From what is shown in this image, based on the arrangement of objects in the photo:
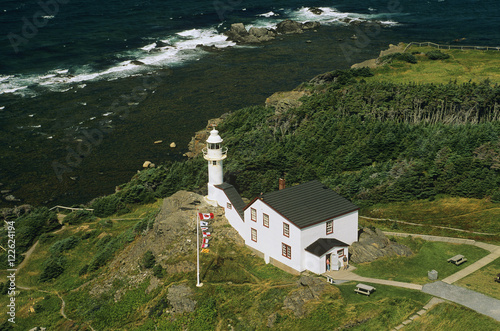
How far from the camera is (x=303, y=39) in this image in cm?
14500

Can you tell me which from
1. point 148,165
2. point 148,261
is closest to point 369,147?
point 148,261

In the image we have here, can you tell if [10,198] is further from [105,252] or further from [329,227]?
[329,227]

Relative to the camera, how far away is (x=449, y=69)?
282 feet

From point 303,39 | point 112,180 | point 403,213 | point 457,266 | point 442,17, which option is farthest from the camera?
point 442,17

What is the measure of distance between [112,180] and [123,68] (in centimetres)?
5057

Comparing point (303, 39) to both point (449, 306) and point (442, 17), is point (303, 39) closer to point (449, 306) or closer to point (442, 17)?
point (442, 17)

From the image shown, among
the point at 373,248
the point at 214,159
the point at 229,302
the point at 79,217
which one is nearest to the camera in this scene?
the point at 229,302

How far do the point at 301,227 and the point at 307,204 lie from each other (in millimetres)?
3293

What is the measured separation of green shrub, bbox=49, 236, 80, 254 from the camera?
61.9 m

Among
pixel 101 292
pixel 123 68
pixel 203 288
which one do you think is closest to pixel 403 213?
pixel 203 288

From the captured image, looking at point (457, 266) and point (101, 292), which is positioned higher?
point (457, 266)

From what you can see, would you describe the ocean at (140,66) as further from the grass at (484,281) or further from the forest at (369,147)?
the grass at (484,281)

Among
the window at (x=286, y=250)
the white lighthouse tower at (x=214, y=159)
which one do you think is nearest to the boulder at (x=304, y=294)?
the window at (x=286, y=250)

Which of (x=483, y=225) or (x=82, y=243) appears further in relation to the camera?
(x=82, y=243)
